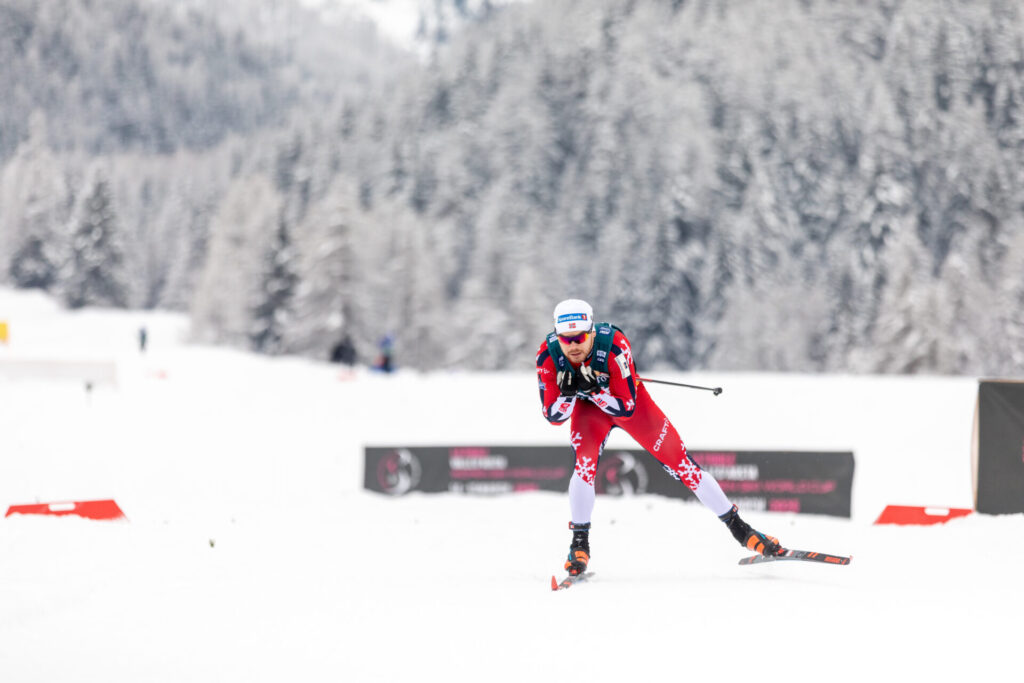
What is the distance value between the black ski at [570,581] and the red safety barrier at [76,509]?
4.58m

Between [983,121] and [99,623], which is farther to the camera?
[983,121]

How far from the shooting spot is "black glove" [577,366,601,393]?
5.77 m

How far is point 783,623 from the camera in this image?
4750 millimetres

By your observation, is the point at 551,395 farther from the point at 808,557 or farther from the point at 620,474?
the point at 620,474

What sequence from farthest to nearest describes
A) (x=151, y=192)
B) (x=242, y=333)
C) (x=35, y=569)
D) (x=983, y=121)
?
1. (x=151, y=192)
2. (x=983, y=121)
3. (x=242, y=333)
4. (x=35, y=569)

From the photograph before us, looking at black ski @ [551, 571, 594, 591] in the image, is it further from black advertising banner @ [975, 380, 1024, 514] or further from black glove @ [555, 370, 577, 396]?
black advertising banner @ [975, 380, 1024, 514]

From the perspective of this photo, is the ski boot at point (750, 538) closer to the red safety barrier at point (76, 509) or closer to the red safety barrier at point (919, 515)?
the red safety barrier at point (919, 515)

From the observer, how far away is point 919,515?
883 centimetres

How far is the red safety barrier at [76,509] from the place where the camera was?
740 cm

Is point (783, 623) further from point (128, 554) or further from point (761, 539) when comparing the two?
point (128, 554)

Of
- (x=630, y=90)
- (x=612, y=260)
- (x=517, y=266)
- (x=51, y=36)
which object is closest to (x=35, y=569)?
(x=517, y=266)

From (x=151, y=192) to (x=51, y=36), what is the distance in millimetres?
74556

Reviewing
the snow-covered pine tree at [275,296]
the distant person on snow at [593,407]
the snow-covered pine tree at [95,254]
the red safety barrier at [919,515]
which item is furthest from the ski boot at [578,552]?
the snow-covered pine tree at [95,254]

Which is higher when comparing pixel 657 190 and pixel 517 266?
pixel 657 190
